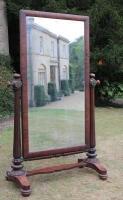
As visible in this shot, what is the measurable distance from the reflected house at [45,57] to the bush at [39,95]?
0.05 m

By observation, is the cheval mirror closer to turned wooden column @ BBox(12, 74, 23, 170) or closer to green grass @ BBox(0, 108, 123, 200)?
turned wooden column @ BBox(12, 74, 23, 170)

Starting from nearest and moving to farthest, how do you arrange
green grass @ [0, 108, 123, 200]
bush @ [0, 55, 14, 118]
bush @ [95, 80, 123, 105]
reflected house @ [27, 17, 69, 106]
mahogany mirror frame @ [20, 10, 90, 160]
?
green grass @ [0, 108, 123, 200] < mahogany mirror frame @ [20, 10, 90, 160] < reflected house @ [27, 17, 69, 106] < bush @ [0, 55, 14, 118] < bush @ [95, 80, 123, 105]

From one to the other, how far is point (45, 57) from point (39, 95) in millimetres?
504

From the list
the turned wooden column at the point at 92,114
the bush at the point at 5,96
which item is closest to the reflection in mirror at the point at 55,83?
the turned wooden column at the point at 92,114

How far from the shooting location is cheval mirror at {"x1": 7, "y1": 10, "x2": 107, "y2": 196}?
5.17m

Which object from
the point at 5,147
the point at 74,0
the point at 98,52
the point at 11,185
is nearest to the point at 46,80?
the point at 11,185

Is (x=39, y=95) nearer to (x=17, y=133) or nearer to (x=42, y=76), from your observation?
(x=42, y=76)

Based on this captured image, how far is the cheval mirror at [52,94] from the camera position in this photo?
5172 mm

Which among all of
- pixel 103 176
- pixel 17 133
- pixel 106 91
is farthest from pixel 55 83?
pixel 106 91

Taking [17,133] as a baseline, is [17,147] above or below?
below

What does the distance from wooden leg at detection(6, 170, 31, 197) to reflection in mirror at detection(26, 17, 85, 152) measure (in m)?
0.32

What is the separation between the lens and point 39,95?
5.37m

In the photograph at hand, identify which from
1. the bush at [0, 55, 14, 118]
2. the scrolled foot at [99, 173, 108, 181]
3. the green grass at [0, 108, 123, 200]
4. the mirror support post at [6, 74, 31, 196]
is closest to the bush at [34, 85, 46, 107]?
the mirror support post at [6, 74, 31, 196]

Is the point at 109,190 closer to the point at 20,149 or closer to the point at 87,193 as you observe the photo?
the point at 87,193
